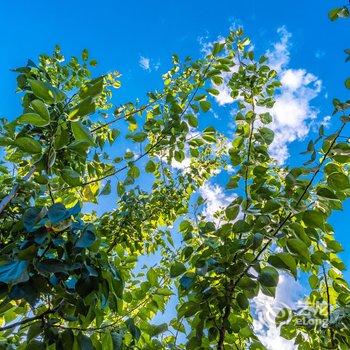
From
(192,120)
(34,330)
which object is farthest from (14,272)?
(192,120)

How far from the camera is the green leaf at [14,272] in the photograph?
1068 mm

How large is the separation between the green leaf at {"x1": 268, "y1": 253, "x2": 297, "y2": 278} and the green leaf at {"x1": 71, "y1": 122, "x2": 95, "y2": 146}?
2.69ft

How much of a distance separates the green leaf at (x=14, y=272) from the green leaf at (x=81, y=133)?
441 millimetres

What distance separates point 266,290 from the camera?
1.64m

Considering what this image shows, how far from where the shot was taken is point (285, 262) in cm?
143

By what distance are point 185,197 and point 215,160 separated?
62 centimetres

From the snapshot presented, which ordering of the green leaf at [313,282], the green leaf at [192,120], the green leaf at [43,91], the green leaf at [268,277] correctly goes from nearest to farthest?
1. the green leaf at [43,91]
2. the green leaf at [268,277]
3. the green leaf at [313,282]
4. the green leaf at [192,120]

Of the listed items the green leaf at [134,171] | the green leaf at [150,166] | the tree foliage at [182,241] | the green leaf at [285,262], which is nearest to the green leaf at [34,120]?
the tree foliage at [182,241]

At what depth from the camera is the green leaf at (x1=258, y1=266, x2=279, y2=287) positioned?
1.46m

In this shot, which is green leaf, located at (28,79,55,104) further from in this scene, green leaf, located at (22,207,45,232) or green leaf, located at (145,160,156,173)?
green leaf, located at (145,160,156,173)

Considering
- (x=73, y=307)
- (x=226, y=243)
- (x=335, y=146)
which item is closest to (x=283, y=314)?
(x=226, y=243)

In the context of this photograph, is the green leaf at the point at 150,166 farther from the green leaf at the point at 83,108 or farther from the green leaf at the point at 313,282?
the green leaf at the point at 83,108

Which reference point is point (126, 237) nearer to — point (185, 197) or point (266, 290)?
point (185, 197)

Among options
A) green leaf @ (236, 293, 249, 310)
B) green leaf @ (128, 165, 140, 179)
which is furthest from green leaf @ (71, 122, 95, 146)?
green leaf @ (128, 165, 140, 179)
